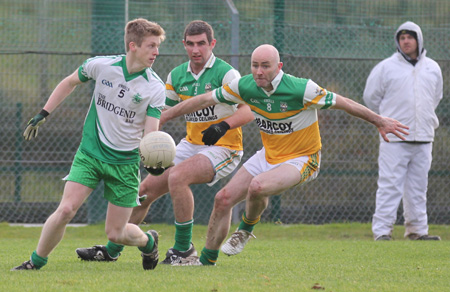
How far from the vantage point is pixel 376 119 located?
665cm

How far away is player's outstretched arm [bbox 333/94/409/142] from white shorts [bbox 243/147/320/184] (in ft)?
1.93

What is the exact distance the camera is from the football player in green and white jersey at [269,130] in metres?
6.81

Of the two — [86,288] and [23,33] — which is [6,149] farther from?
[86,288]

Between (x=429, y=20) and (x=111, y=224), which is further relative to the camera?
(x=429, y=20)

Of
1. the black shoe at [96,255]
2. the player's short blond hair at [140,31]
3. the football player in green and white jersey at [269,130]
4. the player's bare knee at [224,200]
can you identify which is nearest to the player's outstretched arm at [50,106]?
the player's short blond hair at [140,31]

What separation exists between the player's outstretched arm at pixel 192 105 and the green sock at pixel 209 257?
4.16 feet

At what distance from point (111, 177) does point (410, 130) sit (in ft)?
17.1

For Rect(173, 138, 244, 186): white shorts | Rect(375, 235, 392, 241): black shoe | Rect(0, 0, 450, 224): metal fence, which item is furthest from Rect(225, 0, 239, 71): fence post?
Rect(173, 138, 244, 186): white shorts

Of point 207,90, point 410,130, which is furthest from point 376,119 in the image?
point 410,130

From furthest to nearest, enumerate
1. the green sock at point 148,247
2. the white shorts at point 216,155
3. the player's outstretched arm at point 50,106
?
the white shorts at point 216,155, the green sock at point 148,247, the player's outstretched arm at point 50,106

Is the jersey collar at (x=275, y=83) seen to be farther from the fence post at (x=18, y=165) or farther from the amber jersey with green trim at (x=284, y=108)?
the fence post at (x=18, y=165)

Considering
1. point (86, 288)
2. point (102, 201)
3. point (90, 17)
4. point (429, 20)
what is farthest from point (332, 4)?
point (86, 288)

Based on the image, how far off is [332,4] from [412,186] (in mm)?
3557

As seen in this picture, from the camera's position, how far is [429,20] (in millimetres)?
12594
